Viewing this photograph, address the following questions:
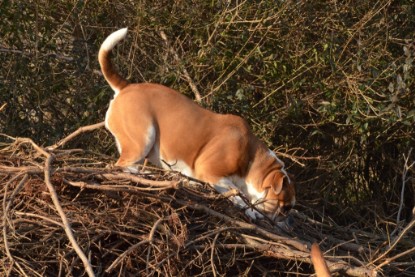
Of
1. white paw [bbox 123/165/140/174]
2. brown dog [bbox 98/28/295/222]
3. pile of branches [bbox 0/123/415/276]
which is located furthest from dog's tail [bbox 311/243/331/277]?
brown dog [bbox 98/28/295/222]

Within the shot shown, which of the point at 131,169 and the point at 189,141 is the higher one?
the point at 131,169

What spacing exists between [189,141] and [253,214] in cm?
113

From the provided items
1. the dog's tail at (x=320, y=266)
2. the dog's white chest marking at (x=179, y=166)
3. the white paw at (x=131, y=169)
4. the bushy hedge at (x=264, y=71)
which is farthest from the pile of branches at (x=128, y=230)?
the bushy hedge at (x=264, y=71)

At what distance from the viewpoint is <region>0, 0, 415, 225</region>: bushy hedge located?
959 cm

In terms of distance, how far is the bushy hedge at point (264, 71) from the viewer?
9.59 metres

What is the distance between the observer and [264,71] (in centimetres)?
987

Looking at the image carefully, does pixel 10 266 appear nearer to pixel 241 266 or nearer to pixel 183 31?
pixel 241 266

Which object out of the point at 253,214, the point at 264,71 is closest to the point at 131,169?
the point at 253,214

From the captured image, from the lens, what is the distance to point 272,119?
9930mm

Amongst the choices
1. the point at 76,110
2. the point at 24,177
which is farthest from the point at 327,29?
the point at 24,177

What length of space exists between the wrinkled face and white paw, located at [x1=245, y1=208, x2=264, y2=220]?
688mm

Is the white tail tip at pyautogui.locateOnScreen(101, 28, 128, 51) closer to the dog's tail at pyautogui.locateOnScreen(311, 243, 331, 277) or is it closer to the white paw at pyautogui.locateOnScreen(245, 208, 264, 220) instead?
the white paw at pyautogui.locateOnScreen(245, 208, 264, 220)

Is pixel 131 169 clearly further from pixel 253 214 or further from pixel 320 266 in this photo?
pixel 320 266

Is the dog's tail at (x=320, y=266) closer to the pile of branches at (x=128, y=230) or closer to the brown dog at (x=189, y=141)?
the pile of branches at (x=128, y=230)
